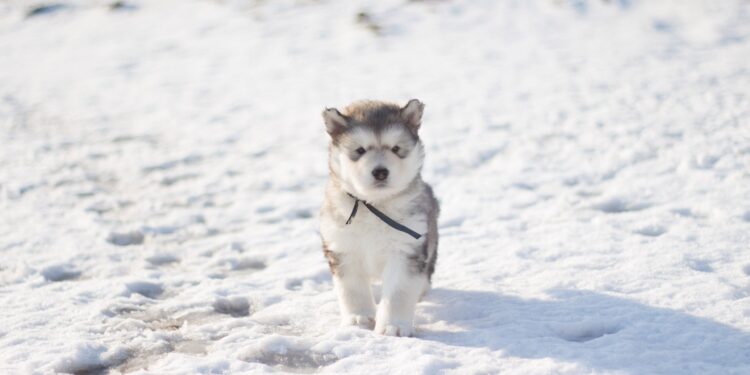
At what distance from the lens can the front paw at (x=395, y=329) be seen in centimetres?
441

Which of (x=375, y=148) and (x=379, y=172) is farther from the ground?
(x=375, y=148)

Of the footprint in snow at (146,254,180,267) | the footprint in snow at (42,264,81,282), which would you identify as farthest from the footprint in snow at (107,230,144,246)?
the footprint in snow at (42,264,81,282)

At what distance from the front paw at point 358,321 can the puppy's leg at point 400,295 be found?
0.55 feet

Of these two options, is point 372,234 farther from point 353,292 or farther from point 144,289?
point 144,289

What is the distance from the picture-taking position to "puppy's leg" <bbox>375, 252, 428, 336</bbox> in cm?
445

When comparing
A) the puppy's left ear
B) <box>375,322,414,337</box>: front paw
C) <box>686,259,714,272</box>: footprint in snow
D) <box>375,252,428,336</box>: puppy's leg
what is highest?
the puppy's left ear

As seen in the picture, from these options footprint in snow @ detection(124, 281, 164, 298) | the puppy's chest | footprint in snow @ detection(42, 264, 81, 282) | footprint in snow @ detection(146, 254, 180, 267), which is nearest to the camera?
the puppy's chest

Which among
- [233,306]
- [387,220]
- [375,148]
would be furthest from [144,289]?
[375,148]

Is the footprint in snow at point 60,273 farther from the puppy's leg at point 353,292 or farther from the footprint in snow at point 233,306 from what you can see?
the puppy's leg at point 353,292

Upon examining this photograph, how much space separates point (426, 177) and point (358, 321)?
14.6ft

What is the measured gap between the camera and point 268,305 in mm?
5336

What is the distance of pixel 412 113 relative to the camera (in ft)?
15.1

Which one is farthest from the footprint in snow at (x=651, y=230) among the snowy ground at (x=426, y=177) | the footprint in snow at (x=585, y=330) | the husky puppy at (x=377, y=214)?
the husky puppy at (x=377, y=214)

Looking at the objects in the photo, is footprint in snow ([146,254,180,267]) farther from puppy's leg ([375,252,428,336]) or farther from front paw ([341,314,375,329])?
puppy's leg ([375,252,428,336])
